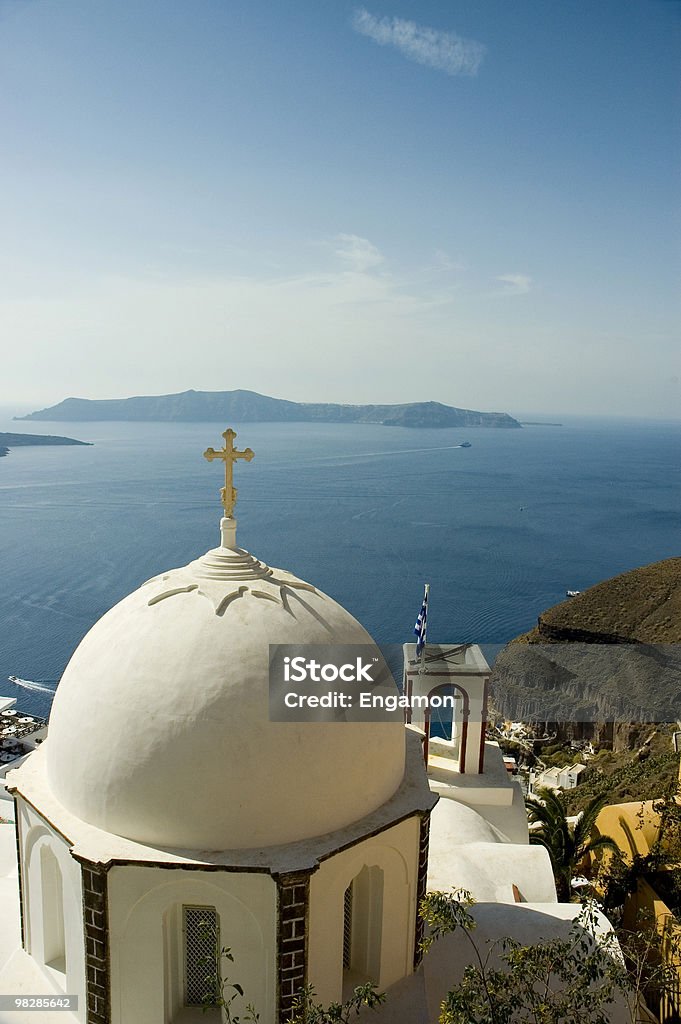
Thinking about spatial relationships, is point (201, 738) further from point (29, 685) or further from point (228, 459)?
point (29, 685)

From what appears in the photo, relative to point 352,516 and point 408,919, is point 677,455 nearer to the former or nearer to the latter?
point 352,516

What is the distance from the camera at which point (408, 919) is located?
697 cm

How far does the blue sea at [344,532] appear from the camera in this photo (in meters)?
50.1

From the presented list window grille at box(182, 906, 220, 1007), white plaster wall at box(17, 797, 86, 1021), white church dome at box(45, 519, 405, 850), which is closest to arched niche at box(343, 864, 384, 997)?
white church dome at box(45, 519, 405, 850)

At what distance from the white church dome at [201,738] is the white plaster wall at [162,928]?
0.93 feet

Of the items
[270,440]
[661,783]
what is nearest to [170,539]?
[661,783]

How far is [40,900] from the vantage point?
21.7 feet

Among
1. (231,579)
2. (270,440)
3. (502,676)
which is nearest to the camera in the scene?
(231,579)

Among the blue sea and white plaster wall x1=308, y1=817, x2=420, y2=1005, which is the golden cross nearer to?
white plaster wall x1=308, y1=817, x2=420, y2=1005

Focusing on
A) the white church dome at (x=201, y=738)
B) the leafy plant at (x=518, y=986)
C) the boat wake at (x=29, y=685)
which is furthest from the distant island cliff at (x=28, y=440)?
the leafy plant at (x=518, y=986)

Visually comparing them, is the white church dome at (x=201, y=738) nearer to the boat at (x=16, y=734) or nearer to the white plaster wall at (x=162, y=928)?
the white plaster wall at (x=162, y=928)

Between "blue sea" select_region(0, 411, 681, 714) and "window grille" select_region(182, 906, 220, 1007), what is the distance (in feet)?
117

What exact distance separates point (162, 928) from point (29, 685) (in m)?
37.5

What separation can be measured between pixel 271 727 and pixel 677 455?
180631 millimetres
